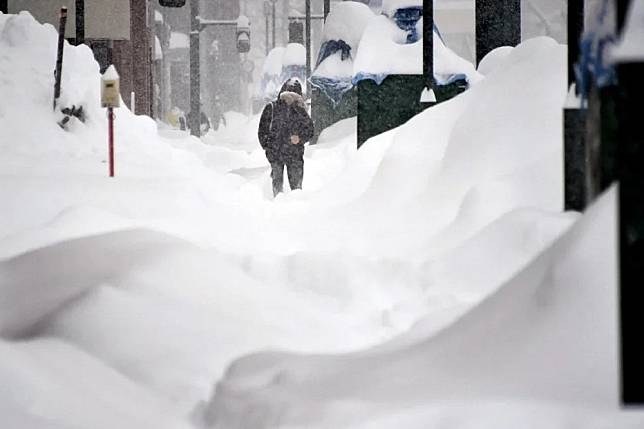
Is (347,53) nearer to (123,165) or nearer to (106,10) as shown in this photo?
(106,10)

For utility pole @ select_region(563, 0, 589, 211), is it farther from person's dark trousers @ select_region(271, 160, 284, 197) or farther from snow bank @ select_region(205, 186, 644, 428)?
person's dark trousers @ select_region(271, 160, 284, 197)

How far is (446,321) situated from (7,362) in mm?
1919

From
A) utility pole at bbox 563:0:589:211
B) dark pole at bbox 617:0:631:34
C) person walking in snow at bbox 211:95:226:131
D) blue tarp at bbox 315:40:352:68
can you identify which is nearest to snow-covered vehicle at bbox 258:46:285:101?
person walking in snow at bbox 211:95:226:131

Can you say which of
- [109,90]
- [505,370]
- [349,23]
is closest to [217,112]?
[349,23]

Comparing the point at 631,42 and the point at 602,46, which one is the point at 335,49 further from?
the point at 631,42

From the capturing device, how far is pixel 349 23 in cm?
2428

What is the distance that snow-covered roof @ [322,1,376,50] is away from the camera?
79.4 feet

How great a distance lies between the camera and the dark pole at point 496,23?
62.1ft

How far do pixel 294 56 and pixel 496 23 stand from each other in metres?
19.1

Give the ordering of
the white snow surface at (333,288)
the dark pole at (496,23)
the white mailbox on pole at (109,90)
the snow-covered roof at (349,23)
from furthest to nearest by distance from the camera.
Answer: the snow-covered roof at (349,23) < the dark pole at (496,23) < the white mailbox on pole at (109,90) < the white snow surface at (333,288)

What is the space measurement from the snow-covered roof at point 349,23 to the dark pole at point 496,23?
16.8 ft

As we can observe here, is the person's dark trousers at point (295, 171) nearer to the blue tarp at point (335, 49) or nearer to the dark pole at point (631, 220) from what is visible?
the blue tarp at point (335, 49)

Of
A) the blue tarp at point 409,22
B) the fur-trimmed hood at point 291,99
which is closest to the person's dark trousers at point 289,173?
the fur-trimmed hood at point 291,99

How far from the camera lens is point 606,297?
3.41 m
